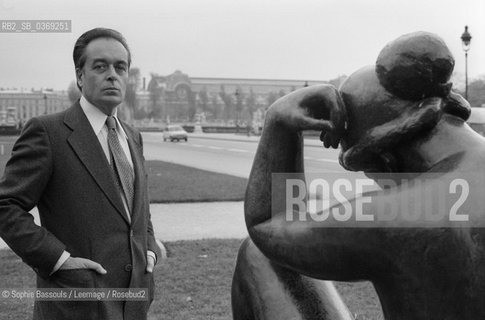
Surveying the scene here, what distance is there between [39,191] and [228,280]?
159 inches

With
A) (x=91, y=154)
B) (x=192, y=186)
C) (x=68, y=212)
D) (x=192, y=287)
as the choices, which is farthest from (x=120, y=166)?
(x=192, y=186)

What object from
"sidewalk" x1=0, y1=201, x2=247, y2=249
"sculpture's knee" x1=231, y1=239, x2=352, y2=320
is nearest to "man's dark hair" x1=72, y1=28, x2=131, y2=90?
"sculpture's knee" x1=231, y1=239, x2=352, y2=320

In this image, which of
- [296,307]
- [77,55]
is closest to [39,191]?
[77,55]

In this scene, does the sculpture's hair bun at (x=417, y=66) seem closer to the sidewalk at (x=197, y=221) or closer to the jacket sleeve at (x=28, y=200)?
the jacket sleeve at (x=28, y=200)

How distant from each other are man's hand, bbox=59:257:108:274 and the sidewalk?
567 cm

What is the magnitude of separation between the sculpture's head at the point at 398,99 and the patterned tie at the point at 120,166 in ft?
4.46

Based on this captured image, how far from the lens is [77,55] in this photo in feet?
7.90

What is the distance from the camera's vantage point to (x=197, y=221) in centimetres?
920

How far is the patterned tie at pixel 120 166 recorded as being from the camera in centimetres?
247

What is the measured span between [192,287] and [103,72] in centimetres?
379

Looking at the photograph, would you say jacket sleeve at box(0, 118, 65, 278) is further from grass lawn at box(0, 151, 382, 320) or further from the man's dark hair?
grass lawn at box(0, 151, 382, 320)

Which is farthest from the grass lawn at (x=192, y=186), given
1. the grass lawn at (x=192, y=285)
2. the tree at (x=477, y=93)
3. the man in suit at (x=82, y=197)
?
the tree at (x=477, y=93)

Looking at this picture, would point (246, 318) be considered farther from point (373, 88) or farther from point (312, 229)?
point (373, 88)

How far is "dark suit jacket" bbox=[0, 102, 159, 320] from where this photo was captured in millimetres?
2139
